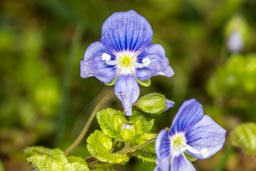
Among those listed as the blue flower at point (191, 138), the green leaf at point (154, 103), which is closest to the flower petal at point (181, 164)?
the blue flower at point (191, 138)

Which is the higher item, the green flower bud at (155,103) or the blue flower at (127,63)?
the blue flower at (127,63)

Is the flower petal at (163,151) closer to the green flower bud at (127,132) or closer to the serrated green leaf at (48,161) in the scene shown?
the green flower bud at (127,132)

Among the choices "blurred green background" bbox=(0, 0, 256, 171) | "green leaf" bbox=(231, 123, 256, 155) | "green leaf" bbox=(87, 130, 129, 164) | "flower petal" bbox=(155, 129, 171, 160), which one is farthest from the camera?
"blurred green background" bbox=(0, 0, 256, 171)

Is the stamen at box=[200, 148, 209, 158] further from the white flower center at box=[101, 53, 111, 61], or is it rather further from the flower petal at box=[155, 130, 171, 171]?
the white flower center at box=[101, 53, 111, 61]

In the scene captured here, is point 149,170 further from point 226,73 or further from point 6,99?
point 6,99

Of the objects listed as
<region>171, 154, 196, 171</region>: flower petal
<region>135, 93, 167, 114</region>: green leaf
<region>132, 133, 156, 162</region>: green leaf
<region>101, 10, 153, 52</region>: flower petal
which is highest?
<region>101, 10, 153, 52</region>: flower petal

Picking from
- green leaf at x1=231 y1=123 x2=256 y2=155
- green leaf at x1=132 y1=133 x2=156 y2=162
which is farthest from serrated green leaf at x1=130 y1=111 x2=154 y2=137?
green leaf at x1=231 y1=123 x2=256 y2=155

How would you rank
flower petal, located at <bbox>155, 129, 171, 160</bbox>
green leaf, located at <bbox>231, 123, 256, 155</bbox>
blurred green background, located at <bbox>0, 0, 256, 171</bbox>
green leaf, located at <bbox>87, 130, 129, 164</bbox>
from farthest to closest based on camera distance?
blurred green background, located at <bbox>0, 0, 256, 171</bbox>, green leaf, located at <bbox>231, 123, 256, 155</bbox>, green leaf, located at <bbox>87, 130, 129, 164</bbox>, flower petal, located at <bbox>155, 129, 171, 160</bbox>

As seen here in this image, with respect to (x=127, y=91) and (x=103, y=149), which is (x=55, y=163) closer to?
(x=103, y=149)
